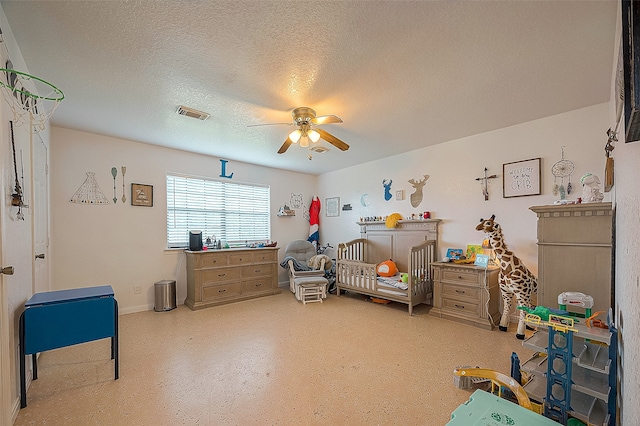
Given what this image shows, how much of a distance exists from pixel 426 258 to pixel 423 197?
0.97m

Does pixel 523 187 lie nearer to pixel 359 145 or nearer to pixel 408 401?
pixel 359 145

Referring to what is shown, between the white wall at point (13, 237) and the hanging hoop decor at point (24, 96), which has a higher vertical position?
the hanging hoop decor at point (24, 96)

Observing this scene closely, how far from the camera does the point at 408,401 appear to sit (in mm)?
1917

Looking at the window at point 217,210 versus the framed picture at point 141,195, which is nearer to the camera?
the framed picture at point 141,195

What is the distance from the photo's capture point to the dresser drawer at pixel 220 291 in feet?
13.7

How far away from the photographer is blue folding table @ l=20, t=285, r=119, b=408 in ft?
6.33

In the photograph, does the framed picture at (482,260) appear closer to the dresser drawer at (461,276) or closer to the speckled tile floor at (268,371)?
the dresser drawer at (461,276)

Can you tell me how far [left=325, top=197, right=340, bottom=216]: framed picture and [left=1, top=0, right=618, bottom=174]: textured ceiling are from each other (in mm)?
2620

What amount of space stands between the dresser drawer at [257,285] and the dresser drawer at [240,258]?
328 millimetres

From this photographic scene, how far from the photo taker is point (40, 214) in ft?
8.87

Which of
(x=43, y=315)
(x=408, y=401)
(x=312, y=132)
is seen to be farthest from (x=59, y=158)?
(x=408, y=401)

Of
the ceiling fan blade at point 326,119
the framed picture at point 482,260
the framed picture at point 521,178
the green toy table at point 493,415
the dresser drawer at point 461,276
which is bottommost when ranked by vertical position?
the green toy table at point 493,415

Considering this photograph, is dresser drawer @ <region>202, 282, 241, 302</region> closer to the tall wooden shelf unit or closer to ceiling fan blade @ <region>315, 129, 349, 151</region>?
ceiling fan blade @ <region>315, 129, 349, 151</region>

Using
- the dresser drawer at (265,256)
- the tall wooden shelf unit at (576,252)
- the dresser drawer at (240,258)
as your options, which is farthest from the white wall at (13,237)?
the tall wooden shelf unit at (576,252)
